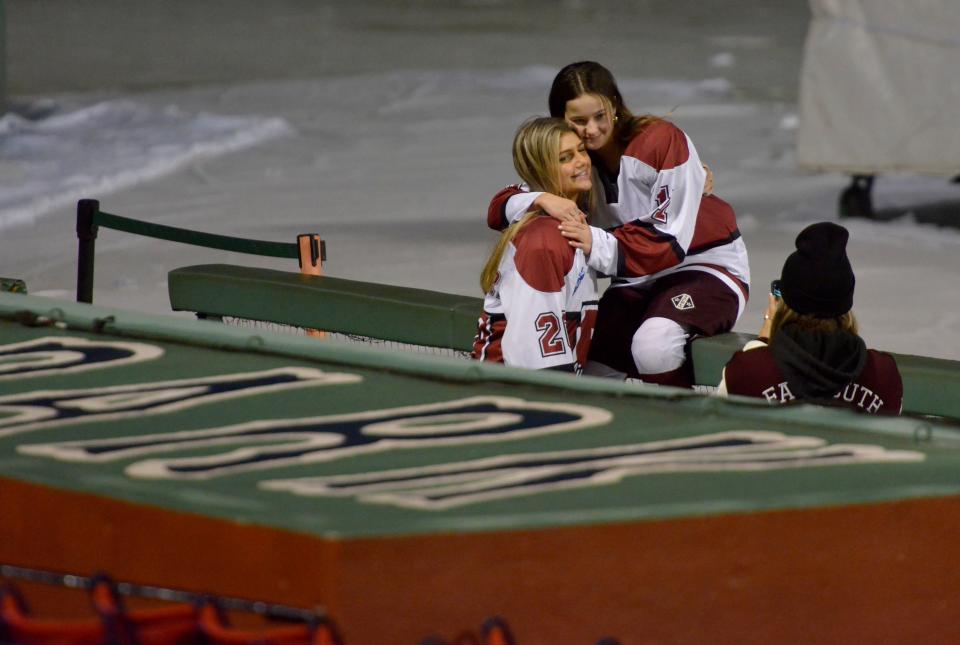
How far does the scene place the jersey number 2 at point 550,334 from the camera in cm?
455

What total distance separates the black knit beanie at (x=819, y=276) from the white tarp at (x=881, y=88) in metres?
7.12

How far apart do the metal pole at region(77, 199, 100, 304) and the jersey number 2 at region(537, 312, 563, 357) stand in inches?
90.2

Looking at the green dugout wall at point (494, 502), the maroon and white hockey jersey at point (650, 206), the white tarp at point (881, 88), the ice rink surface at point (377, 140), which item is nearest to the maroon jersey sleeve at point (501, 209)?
the maroon and white hockey jersey at point (650, 206)

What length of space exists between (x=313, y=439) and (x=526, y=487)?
0.48 meters

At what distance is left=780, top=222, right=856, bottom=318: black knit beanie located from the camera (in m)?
3.71

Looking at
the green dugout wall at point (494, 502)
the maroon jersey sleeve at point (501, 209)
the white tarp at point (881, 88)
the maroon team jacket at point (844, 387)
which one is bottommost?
the green dugout wall at point (494, 502)

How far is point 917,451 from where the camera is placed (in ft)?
10.3

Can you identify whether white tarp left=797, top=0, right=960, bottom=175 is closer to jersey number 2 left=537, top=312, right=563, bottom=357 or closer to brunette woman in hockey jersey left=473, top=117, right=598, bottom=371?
brunette woman in hockey jersey left=473, top=117, right=598, bottom=371

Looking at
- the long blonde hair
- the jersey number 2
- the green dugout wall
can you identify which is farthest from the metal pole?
the green dugout wall

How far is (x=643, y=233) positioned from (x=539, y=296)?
48 cm

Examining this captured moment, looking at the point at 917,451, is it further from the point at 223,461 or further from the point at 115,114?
the point at 115,114

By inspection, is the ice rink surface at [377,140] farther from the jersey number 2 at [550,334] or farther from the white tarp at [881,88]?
the jersey number 2 at [550,334]

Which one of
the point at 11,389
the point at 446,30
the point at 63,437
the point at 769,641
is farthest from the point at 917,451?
the point at 446,30

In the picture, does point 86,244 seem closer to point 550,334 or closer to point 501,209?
point 501,209
